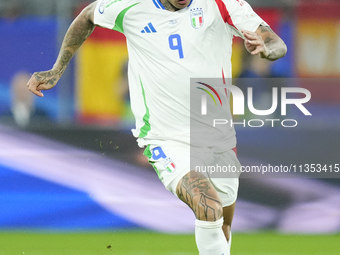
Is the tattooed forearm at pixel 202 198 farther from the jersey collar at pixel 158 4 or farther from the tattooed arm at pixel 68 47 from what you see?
the tattooed arm at pixel 68 47

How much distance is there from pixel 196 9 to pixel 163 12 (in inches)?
7.5

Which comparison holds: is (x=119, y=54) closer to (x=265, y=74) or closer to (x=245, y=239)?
(x=265, y=74)

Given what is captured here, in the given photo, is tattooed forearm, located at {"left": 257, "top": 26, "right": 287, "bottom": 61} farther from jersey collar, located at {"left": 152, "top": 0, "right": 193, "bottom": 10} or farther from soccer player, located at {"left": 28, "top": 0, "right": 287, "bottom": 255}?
jersey collar, located at {"left": 152, "top": 0, "right": 193, "bottom": 10}

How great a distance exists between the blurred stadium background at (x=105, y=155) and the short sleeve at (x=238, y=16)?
1678 mm

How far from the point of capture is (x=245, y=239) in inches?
184

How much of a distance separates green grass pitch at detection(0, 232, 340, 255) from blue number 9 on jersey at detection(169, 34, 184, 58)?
2030 millimetres

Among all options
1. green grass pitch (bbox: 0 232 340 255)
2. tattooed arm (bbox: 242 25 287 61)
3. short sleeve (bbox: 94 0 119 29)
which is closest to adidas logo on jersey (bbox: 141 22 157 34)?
short sleeve (bbox: 94 0 119 29)

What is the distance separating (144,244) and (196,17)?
232 cm

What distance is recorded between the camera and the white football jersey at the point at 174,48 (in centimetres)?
300

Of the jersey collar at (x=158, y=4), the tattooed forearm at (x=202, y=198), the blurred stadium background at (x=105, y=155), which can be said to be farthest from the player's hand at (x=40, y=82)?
the blurred stadium background at (x=105, y=155)

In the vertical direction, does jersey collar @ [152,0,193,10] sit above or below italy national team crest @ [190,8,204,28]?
above

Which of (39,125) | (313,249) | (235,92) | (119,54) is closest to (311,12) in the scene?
(235,92)

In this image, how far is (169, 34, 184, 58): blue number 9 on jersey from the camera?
118 inches

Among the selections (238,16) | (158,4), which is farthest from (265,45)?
(158,4)
